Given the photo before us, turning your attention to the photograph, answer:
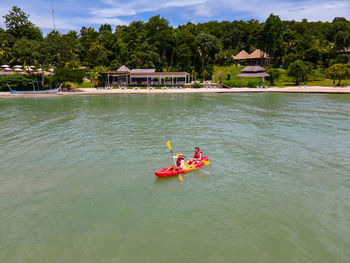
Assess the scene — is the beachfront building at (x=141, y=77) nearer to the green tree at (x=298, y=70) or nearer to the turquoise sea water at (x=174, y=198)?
the green tree at (x=298, y=70)

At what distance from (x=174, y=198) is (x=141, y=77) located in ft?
179

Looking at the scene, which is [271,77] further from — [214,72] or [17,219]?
[17,219]

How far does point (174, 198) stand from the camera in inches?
412

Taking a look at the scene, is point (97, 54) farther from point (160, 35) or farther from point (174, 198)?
point (174, 198)

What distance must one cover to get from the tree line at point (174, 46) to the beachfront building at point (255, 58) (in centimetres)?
214

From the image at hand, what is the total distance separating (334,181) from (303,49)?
70.4 m

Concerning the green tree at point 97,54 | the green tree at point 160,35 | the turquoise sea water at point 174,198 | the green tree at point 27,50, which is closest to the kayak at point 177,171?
the turquoise sea water at point 174,198

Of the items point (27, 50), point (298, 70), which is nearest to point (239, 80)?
point (298, 70)

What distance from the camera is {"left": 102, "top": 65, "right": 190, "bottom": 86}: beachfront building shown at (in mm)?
59763

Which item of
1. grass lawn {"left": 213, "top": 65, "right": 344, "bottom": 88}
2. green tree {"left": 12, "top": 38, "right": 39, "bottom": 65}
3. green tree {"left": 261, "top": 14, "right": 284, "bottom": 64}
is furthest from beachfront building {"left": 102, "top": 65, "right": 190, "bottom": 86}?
green tree {"left": 261, "top": 14, "right": 284, "bottom": 64}

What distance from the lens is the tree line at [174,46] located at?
6291 cm

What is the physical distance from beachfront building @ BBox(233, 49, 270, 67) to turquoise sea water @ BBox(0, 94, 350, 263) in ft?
196

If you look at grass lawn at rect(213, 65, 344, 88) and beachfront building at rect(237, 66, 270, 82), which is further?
beachfront building at rect(237, 66, 270, 82)

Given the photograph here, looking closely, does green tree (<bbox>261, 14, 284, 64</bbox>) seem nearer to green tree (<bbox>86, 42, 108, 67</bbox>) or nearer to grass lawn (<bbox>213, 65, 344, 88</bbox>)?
grass lawn (<bbox>213, 65, 344, 88</bbox>)
